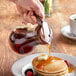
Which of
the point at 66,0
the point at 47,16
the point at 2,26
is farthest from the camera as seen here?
the point at 66,0

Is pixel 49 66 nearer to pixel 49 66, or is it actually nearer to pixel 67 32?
pixel 49 66

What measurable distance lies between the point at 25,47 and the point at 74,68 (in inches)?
10.6

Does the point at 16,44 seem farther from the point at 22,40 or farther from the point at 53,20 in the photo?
the point at 53,20

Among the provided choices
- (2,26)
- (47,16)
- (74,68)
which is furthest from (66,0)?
(74,68)

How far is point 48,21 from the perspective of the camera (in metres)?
2.19

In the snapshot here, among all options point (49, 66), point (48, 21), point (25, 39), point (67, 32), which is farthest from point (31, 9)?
point (48, 21)

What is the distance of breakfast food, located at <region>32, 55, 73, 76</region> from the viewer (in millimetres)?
1272

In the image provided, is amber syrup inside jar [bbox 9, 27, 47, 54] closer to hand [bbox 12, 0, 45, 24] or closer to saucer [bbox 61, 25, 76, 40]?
hand [bbox 12, 0, 45, 24]

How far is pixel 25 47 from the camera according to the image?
4.42ft

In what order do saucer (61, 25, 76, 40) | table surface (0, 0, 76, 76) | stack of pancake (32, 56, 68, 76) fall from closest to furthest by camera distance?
1. stack of pancake (32, 56, 68, 76)
2. table surface (0, 0, 76, 76)
3. saucer (61, 25, 76, 40)

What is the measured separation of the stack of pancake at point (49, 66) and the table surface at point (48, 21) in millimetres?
153

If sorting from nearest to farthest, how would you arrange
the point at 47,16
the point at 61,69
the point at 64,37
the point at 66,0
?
the point at 61,69
the point at 64,37
the point at 47,16
the point at 66,0

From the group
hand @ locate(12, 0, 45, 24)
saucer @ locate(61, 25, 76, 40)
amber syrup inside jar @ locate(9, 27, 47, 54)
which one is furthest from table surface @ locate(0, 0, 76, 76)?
hand @ locate(12, 0, 45, 24)

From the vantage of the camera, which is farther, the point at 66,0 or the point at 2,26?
the point at 66,0
